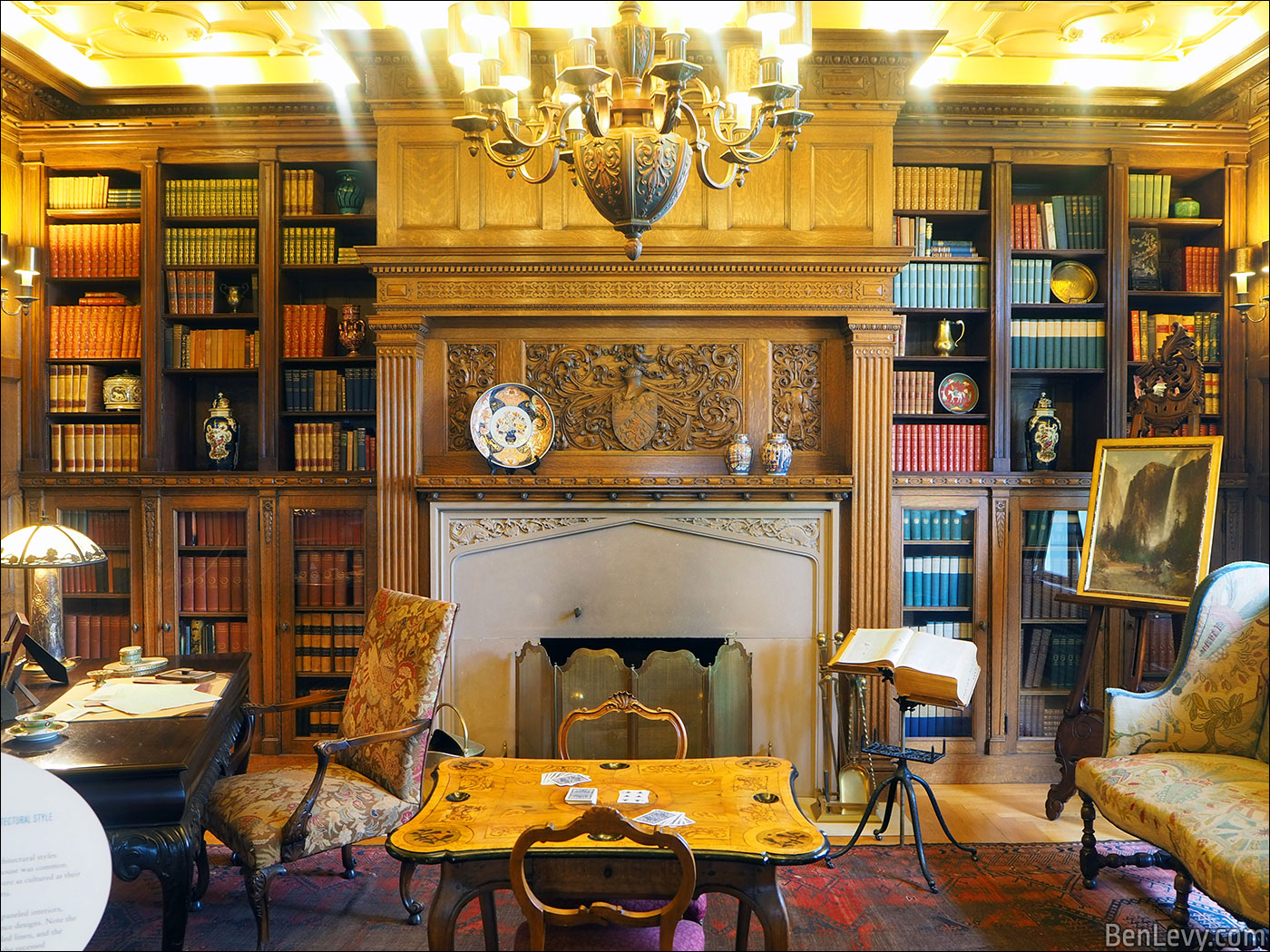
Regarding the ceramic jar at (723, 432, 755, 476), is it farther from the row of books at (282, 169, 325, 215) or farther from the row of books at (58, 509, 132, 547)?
the row of books at (58, 509, 132, 547)

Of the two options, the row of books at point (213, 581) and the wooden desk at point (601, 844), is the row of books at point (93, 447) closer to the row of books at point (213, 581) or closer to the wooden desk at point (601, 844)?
the row of books at point (213, 581)

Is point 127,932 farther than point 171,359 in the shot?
No

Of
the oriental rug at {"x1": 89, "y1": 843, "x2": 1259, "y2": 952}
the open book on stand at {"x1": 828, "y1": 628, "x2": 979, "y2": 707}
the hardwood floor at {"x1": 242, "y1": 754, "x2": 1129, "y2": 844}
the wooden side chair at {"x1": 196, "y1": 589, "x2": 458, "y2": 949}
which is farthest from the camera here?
the hardwood floor at {"x1": 242, "y1": 754, "x2": 1129, "y2": 844}

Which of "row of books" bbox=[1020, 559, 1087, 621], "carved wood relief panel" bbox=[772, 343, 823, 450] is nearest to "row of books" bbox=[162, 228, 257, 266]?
"carved wood relief panel" bbox=[772, 343, 823, 450]

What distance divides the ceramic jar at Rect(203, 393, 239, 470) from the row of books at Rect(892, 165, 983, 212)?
140 inches

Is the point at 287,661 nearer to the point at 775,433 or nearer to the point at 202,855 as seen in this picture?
the point at 202,855

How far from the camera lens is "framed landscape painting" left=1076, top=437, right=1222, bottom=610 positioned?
3.61 metres

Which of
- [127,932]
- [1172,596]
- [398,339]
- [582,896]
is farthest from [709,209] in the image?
[127,932]

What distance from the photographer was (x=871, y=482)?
3.99m

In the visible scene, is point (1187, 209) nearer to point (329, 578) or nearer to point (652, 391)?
point (652, 391)

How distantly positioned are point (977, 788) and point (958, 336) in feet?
7.29

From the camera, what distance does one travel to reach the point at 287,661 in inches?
170

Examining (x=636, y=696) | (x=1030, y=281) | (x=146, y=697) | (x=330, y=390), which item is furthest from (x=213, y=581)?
(x=1030, y=281)

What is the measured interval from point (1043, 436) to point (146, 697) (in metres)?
4.06
